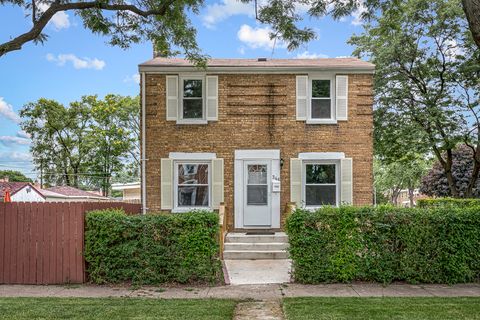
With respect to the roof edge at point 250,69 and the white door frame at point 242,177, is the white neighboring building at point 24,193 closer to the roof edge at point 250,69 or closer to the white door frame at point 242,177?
the roof edge at point 250,69

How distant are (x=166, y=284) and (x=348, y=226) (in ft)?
11.8

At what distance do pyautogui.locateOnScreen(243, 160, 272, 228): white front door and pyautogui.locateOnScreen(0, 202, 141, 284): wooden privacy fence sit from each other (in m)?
5.62

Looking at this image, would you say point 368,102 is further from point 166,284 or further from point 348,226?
point 166,284

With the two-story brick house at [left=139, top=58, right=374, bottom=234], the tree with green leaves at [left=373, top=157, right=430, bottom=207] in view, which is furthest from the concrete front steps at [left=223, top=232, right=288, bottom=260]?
the tree with green leaves at [left=373, top=157, right=430, bottom=207]

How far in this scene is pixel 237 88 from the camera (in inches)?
512

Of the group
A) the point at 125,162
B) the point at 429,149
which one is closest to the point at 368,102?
the point at 429,149

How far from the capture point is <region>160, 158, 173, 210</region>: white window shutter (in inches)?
506

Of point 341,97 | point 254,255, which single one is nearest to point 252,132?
point 341,97

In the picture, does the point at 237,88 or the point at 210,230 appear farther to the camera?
the point at 237,88

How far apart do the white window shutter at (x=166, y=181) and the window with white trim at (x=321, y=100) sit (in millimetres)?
4560

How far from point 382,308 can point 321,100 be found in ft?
26.0

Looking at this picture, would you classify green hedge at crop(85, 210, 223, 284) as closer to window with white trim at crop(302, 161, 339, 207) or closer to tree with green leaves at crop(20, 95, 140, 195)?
window with white trim at crop(302, 161, 339, 207)

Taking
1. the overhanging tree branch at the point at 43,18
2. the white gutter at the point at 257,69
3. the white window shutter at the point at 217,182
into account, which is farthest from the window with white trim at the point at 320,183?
the overhanging tree branch at the point at 43,18

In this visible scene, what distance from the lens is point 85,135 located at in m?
37.8
